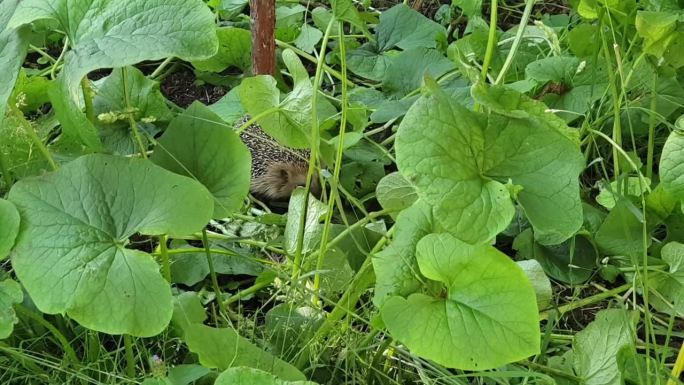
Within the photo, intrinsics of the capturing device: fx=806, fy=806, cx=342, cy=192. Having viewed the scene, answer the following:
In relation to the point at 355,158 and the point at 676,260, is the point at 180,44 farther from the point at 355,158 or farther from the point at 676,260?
the point at 676,260

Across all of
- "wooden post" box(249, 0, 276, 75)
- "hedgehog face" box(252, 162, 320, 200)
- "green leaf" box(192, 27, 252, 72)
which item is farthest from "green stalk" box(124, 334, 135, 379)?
"green leaf" box(192, 27, 252, 72)

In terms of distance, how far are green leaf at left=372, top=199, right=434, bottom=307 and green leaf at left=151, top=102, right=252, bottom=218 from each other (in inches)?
8.8

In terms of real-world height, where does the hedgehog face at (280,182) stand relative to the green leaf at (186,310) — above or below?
below

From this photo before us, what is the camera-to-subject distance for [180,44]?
Result: 96 cm

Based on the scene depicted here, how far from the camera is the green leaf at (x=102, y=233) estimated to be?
2.98ft

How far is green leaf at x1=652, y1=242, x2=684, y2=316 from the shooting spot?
117 centimetres

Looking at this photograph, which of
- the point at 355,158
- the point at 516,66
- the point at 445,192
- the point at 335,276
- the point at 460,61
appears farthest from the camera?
the point at 516,66

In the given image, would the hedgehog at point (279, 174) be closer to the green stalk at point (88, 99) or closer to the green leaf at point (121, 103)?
the green leaf at point (121, 103)

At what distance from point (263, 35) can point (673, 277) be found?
2.81 feet

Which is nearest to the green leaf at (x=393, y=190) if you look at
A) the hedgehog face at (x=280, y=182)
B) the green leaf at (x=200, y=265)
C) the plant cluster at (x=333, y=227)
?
the plant cluster at (x=333, y=227)

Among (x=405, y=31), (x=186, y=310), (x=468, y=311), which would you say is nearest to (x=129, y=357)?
(x=186, y=310)

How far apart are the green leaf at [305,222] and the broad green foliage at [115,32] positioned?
0.35 meters

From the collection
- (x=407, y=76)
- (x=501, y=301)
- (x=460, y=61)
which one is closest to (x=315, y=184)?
(x=407, y=76)

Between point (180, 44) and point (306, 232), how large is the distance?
404 millimetres
